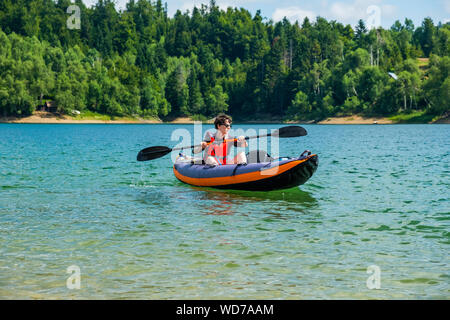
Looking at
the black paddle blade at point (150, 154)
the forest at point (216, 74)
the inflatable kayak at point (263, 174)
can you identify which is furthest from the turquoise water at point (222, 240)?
the forest at point (216, 74)

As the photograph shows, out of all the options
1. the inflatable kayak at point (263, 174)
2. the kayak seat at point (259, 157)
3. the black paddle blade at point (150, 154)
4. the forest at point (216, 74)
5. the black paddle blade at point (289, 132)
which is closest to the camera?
the inflatable kayak at point (263, 174)

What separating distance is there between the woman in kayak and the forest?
89287mm

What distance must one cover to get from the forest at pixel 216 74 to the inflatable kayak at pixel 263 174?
294ft

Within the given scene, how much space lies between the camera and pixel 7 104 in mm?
108312

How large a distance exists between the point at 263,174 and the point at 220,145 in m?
1.75

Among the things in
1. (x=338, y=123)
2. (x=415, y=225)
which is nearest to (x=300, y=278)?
(x=415, y=225)

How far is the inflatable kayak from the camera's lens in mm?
14797

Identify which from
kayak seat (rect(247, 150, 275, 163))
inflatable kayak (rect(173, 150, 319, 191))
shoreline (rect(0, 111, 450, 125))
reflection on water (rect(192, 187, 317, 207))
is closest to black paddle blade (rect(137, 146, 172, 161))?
inflatable kayak (rect(173, 150, 319, 191))

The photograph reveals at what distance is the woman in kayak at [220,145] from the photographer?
606 inches

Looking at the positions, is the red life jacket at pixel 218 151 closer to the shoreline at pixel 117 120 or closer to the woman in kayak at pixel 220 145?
the woman in kayak at pixel 220 145

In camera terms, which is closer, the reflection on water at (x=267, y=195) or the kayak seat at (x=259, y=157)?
the reflection on water at (x=267, y=195)

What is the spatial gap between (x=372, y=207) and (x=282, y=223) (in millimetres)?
3165

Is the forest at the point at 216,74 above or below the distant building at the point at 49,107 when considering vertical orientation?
above
